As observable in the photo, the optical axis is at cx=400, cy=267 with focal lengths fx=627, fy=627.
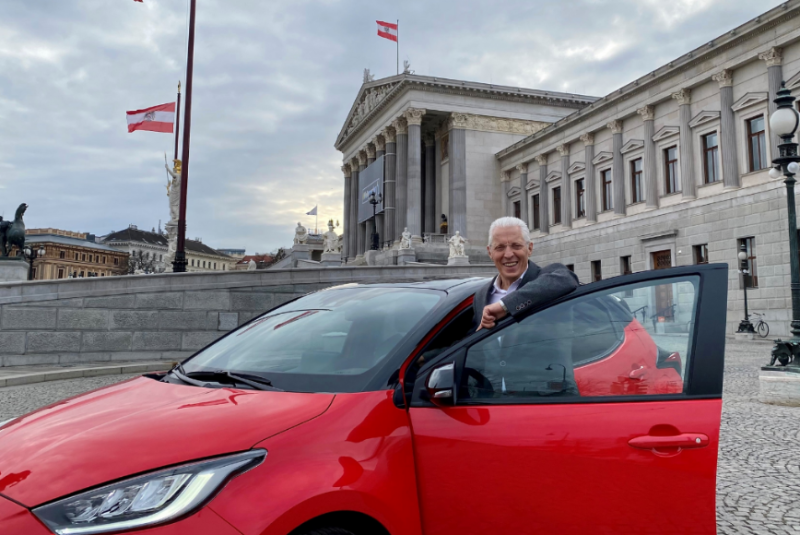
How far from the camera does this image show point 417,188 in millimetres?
50125

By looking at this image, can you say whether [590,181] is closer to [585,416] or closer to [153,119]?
[153,119]

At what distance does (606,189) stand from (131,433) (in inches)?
1680

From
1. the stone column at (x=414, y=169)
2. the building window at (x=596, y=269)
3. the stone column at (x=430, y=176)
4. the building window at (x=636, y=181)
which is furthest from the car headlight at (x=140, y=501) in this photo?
the stone column at (x=430, y=176)

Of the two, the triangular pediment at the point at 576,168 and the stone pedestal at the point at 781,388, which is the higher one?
the triangular pediment at the point at 576,168

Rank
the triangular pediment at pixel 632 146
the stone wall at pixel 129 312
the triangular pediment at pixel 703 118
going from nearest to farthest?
the stone wall at pixel 129 312
the triangular pediment at pixel 703 118
the triangular pediment at pixel 632 146

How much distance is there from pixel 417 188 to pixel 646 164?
18.3m

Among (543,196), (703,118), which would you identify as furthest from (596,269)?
(703,118)

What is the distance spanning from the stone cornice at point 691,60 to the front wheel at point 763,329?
13737 millimetres

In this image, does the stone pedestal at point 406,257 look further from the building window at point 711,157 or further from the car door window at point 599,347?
the car door window at point 599,347

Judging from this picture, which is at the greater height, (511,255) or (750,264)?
(750,264)

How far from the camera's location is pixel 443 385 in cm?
248

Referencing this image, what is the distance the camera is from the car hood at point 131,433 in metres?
2.00

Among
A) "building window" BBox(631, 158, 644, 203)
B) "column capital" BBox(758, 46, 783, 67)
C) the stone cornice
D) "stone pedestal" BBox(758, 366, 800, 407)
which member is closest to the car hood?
"stone pedestal" BBox(758, 366, 800, 407)

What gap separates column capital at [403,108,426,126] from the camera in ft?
163
